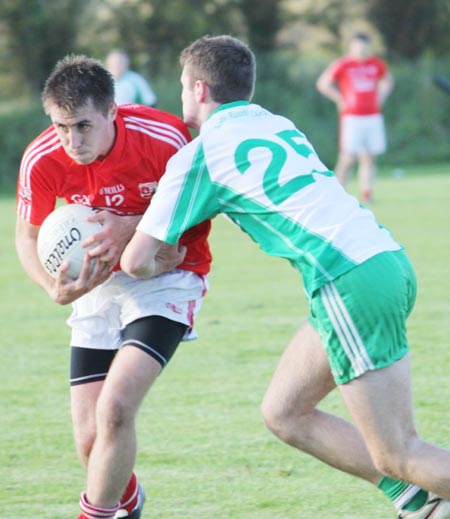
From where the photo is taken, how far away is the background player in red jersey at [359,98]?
1973 centimetres

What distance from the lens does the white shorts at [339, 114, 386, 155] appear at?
65.1 ft

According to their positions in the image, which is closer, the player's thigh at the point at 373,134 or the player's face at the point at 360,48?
the player's face at the point at 360,48

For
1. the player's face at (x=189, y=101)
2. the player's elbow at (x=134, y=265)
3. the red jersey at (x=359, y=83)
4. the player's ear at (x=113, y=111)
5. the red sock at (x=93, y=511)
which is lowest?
the red jersey at (x=359, y=83)

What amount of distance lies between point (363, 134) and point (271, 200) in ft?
52.3

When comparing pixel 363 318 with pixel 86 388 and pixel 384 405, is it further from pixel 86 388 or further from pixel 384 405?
pixel 86 388

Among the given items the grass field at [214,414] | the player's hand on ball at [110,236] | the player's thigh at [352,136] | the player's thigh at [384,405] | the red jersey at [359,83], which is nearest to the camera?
the player's thigh at [384,405]

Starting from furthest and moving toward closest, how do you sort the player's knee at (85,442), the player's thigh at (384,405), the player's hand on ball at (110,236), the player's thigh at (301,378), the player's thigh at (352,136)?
the player's thigh at (352,136) → the player's knee at (85,442) → the player's hand on ball at (110,236) → the player's thigh at (301,378) → the player's thigh at (384,405)

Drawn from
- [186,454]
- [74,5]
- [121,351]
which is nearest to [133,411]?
[121,351]

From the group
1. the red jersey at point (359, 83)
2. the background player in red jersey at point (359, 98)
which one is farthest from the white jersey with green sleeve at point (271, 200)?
the red jersey at point (359, 83)

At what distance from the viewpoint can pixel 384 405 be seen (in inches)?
171

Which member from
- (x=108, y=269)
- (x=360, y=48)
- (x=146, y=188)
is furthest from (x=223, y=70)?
(x=360, y=48)

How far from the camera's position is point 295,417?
4789 millimetres

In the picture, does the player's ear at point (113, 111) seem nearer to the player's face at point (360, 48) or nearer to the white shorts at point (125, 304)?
the white shorts at point (125, 304)

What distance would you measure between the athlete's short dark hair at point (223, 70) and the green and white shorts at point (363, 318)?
2.94 feet
